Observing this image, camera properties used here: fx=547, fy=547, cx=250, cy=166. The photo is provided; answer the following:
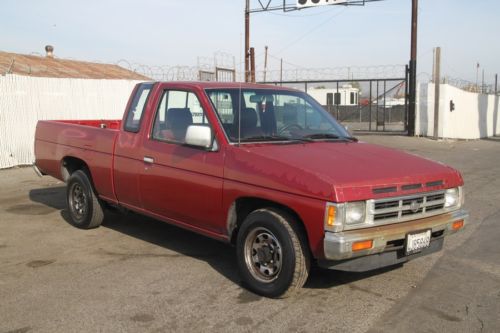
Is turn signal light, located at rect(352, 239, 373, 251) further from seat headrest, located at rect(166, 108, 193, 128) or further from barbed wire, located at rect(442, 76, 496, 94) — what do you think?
barbed wire, located at rect(442, 76, 496, 94)

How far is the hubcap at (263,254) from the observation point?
4.59 metres

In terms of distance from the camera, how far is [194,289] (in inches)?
191

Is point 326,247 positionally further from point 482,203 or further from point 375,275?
point 482,203

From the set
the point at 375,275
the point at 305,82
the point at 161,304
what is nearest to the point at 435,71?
the point at 305,82

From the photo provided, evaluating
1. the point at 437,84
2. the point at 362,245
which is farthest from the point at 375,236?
the point at 437,84

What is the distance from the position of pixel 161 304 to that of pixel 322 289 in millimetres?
1419

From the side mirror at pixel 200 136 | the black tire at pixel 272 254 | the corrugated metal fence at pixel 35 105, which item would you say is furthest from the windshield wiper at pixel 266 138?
the corrugated metal fence at pixel 35 105

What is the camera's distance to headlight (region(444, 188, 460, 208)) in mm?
4805

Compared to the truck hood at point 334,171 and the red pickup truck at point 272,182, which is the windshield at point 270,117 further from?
the truck hood at point 334,171

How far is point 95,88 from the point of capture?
588 inches

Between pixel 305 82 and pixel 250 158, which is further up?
pixel 305 82

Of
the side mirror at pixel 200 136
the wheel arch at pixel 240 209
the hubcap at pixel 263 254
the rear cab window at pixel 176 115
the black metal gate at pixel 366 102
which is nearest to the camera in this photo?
the hubcap at pixel 263 254

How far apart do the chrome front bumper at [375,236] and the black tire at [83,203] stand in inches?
147

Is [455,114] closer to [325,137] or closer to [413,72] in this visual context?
[413,72]
